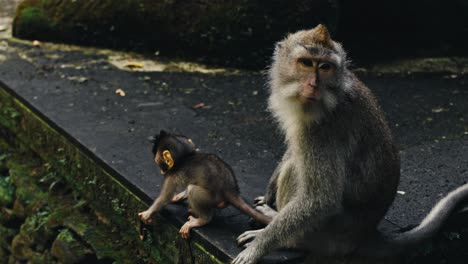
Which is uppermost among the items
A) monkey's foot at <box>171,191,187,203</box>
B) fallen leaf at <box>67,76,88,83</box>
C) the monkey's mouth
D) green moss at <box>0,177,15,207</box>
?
the monkey's mouth

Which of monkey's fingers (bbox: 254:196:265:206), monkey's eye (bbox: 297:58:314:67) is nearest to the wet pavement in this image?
monkey's fingers (bbox: 254:196:265:206)

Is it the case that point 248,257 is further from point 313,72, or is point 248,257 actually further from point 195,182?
point 313,72

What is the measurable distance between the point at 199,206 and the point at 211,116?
7.11ft

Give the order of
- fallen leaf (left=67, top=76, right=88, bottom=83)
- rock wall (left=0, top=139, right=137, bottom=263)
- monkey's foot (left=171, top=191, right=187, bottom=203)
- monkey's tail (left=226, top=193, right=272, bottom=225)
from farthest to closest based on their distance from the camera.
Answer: fallen leaf (left=67, top=76, right=88, bottom=83), rock wall (left=0, top=139, right=137, bottom=263), monkey's foot (left=171, top=191, right=187, bottom=203), monkey's tail (left=226, top=193, right=272, bottom=225)

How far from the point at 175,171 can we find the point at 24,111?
2694 mm

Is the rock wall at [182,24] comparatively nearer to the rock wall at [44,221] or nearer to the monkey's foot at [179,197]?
the rock wall at [44,221]

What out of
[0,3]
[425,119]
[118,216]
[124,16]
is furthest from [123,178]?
[0,3]

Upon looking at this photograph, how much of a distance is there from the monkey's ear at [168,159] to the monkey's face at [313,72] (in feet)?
→ 2.77

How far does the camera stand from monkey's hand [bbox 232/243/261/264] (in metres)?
4.20

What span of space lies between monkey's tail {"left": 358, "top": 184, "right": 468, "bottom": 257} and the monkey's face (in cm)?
73

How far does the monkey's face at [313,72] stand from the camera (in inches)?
158

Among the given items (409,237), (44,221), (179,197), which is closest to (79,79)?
(44,221)

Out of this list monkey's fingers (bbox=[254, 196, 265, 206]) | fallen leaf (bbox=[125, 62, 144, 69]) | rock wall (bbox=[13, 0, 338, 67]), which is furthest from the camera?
fallen leaf (bbox=[125, 62, 144, 69])

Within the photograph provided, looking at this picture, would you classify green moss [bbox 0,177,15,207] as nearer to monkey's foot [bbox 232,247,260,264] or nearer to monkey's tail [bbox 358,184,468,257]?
monkey's foot [bbox 232,247,260,264]
